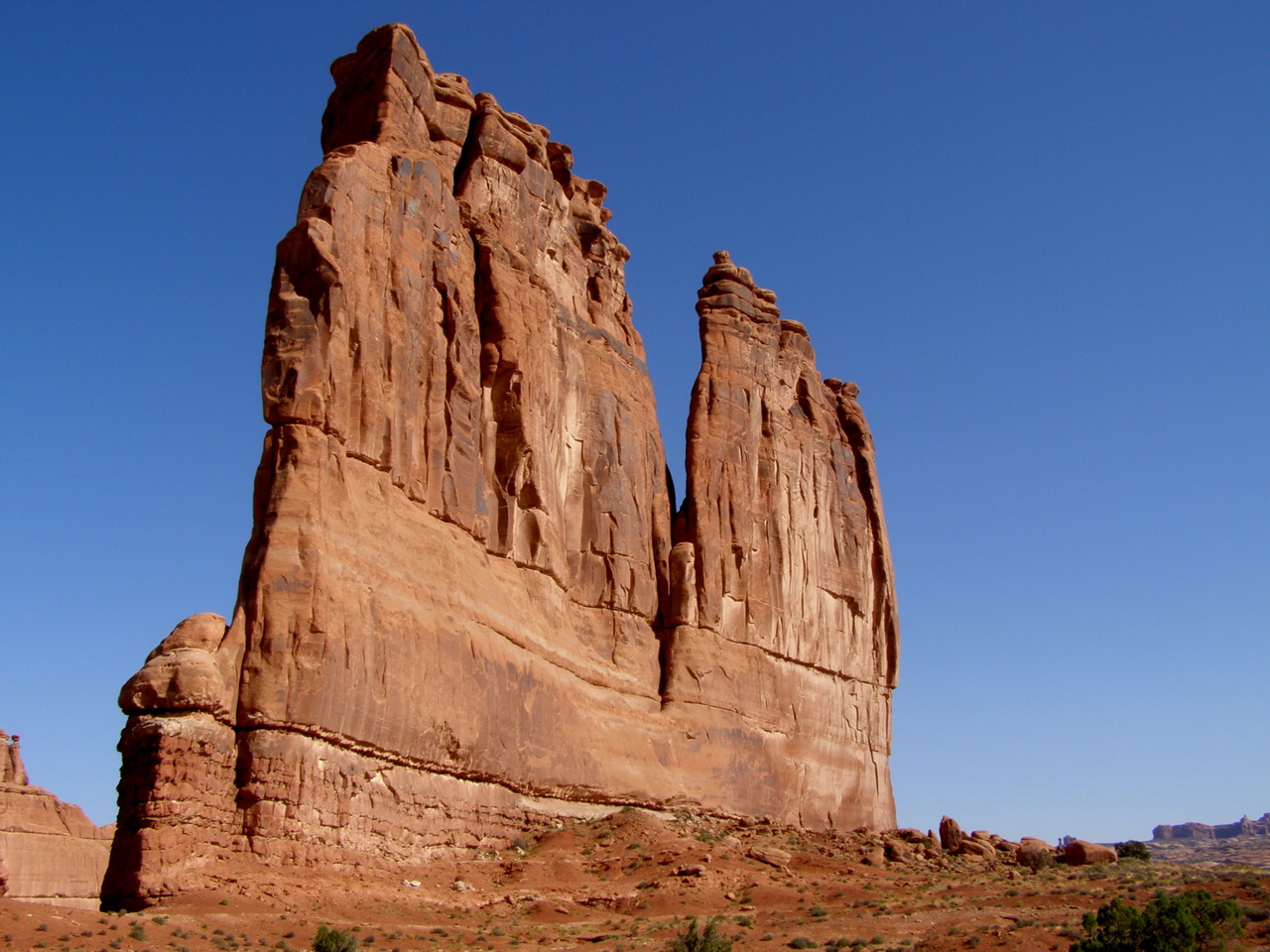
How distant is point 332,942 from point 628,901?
35.3 feet

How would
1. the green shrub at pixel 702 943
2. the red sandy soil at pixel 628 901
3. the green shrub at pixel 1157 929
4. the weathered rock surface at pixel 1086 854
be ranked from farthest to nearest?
1. the weathered rock surface at pixel 1086 854
2. the red sandy soil at pixel 628 901
3. the green shrub at pixel 702 943
4. the green shrub at pixel 1157 929

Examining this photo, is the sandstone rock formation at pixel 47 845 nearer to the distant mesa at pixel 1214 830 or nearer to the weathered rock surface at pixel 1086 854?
the weathered rock surface at pixel 1086 854

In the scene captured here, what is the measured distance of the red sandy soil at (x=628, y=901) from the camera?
23.2 m

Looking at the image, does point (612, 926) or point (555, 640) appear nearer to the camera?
point (612, 926)

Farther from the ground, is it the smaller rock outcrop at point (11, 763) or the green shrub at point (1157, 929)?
the smaller rock outcrop at point (11, 763)

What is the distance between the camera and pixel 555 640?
3859cm

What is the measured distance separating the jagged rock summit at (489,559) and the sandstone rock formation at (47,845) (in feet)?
44.0

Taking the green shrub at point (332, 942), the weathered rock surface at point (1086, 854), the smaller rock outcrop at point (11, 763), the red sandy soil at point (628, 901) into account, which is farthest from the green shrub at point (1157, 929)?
the smaller rock outcrop at point (11, 763)

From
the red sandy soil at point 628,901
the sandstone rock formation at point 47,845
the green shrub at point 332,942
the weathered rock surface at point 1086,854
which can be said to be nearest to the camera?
the green shrub at point 332,942

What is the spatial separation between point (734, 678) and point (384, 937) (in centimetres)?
2350

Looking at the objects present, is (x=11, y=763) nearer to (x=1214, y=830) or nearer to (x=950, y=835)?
(x=950, y=835)

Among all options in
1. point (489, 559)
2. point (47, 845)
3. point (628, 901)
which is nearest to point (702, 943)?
point (628, 901)

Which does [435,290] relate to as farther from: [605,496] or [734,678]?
[734,678]

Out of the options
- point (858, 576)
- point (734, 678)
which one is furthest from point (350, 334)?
point (858, 576)
